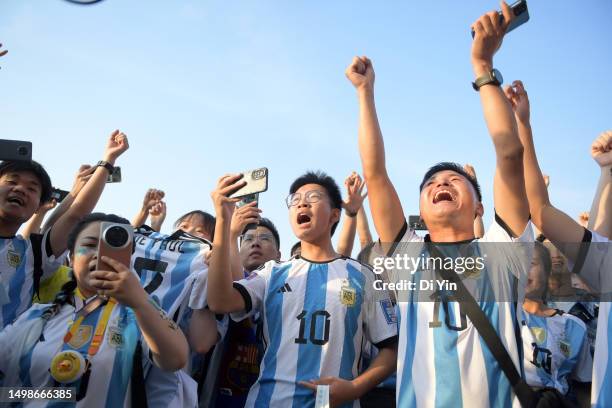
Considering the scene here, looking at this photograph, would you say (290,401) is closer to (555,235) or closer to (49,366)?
(49,366)

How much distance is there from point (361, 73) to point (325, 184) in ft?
3.62

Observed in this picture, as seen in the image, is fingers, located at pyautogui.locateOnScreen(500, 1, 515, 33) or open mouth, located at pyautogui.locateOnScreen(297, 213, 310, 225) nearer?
fingers, located at pyautogui.locateOnScreen(500, 1, 515, 33)

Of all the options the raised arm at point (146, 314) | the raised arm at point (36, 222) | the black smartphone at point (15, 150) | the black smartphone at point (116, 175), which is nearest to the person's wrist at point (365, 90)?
the raised arm at point (146, 314)

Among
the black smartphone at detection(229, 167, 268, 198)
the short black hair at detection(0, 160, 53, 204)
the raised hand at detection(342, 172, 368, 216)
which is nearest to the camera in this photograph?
the black smartphone at detection(229, 167, 268, 198)

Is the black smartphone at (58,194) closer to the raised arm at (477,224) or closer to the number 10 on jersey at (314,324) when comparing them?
the number 10 on jersey at (314,324)

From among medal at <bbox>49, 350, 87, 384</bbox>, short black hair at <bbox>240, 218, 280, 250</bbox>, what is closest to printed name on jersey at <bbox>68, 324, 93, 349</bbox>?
medal at <bbox>49, 350, 87, 384</bbox>

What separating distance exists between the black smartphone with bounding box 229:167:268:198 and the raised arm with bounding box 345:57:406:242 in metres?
0.83

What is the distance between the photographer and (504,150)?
9.95 ft

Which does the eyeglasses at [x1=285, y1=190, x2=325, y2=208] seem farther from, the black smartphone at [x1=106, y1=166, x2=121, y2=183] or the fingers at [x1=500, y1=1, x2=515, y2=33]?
the black smartphone at [x1=106, y1=166, x2=121, y2=183]

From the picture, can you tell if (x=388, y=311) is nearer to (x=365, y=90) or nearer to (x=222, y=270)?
(x=222, y=270)

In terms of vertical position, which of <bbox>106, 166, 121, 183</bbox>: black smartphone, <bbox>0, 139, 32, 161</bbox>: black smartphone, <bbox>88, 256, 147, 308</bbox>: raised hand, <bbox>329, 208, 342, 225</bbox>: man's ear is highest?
<bbox>106, 166, 121, 183</bbox>: black smartphone

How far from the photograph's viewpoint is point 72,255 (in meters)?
3.59

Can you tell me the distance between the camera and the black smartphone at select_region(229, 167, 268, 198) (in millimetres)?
3961

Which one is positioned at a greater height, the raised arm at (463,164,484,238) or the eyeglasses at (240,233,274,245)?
the raised arm at (463,164,484,238)
